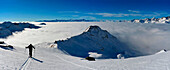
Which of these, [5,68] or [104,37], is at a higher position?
[5,68]

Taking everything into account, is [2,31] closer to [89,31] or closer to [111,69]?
[89,31]

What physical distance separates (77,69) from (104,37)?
119m

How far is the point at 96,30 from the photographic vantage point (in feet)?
461

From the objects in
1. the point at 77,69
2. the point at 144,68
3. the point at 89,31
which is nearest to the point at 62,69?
the point at 77,69

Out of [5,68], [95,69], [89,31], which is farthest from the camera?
[89,31]

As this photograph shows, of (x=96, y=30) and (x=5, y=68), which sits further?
(x=96, y=30)

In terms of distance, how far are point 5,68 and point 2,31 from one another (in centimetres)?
21832

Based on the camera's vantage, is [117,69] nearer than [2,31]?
Yes

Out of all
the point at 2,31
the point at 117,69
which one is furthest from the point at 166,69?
the point at 2,31

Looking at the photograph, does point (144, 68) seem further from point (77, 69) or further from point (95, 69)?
point (77, 69)

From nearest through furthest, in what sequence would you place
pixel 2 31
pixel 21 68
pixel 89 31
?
pixel 21 68
pixel 89 31
pixel 2 31

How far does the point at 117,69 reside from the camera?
1931cm

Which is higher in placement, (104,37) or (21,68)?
(21,68)

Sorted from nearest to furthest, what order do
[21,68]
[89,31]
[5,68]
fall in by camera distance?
[5,68], [21,68], [89,31]
